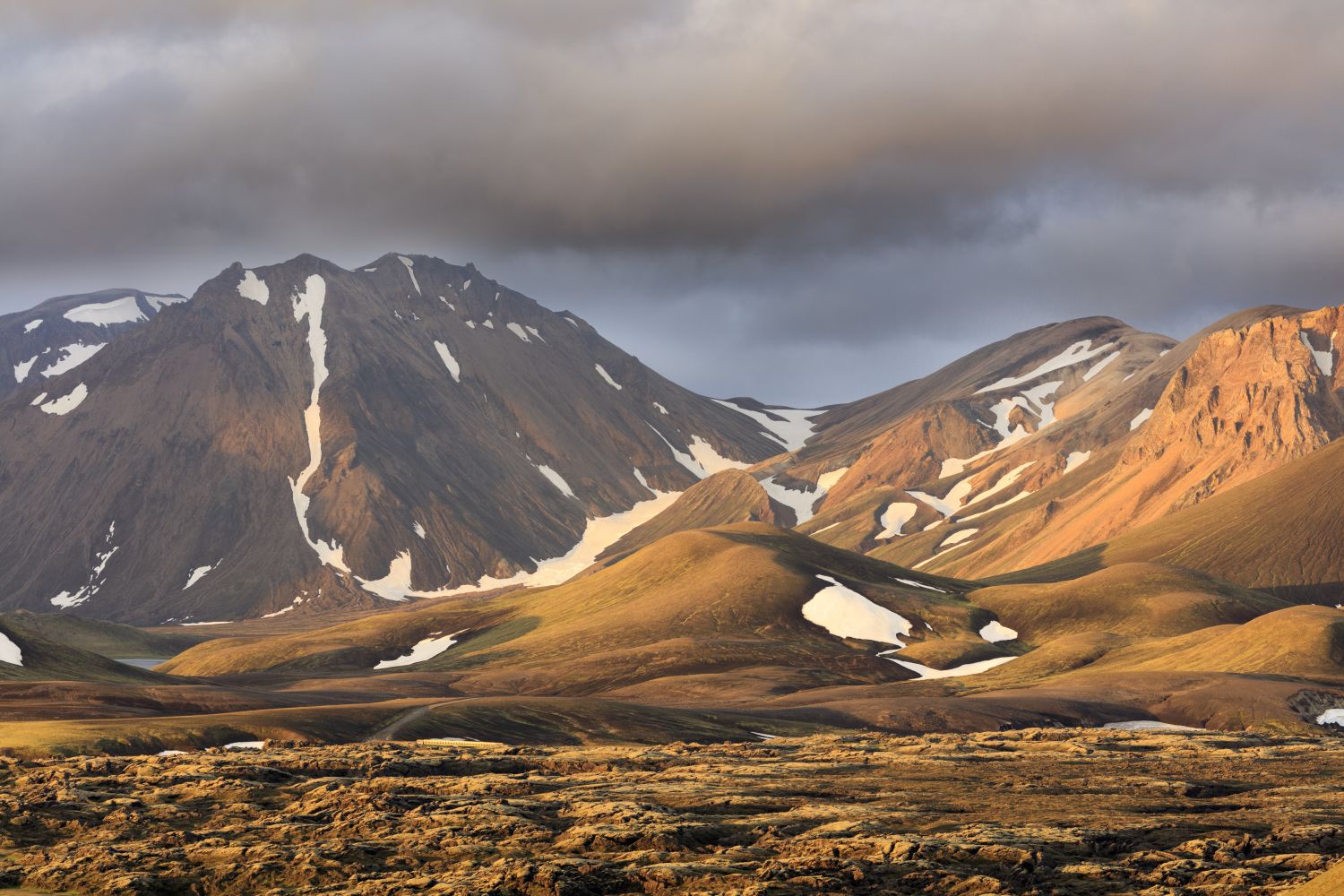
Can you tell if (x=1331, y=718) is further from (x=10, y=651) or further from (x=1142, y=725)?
(x=10, y=651)

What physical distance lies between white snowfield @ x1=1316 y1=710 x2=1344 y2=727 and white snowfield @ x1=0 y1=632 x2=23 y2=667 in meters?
154

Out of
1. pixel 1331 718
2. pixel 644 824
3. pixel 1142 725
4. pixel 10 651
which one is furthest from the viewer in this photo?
pixel 10 651

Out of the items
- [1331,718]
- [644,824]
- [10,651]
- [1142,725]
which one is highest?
[10,651]

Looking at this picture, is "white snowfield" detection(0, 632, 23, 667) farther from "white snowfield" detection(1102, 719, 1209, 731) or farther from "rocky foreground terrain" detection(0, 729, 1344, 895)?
"white snowfield" detection(1102, 719, 1209, 731)

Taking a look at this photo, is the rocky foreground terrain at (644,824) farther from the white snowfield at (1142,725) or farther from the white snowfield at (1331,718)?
the white snowfield at (1331,718)

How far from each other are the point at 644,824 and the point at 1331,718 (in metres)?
120

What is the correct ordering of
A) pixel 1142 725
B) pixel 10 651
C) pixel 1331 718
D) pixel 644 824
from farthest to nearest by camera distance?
1. pixel 10 651
2. pixel 1331 718
3. pixel 1142 725
4. pixel 644 824

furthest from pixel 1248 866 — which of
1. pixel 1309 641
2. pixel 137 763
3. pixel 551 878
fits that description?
pixel 1309 641

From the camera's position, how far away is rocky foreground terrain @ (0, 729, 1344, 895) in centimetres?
4994

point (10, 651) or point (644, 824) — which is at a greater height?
point (10, 651)

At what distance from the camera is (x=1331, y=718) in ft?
504

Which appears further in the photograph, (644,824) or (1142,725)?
(1142,725)

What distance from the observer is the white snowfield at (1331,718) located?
152 metres

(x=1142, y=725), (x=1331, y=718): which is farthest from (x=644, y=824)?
(x=1331, y=718)
